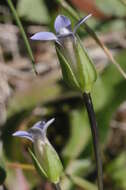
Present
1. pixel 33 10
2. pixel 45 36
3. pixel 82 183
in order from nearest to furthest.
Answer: pixel 45 36 < pixel 82 183 < pixel 33 10

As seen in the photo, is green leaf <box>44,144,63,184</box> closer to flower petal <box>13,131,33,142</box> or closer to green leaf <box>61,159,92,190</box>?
flower petal <box>13,131,33,142</box>

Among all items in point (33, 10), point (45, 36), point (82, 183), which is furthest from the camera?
point (33, 10)

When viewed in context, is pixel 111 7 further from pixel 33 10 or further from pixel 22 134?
pixel 22 134

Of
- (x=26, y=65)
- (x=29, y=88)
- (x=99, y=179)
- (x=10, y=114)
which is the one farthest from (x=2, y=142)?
(x=99, y=179)

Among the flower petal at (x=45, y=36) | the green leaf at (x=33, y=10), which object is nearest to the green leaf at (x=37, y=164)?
the flower petal at (x=45, y=36)

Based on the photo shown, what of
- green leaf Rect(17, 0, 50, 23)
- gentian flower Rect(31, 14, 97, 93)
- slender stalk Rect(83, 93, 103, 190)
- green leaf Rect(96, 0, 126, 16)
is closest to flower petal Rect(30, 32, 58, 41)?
gentian flower Rect(31, 14, 97, 93)

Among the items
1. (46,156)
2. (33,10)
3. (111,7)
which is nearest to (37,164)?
(46,156)
